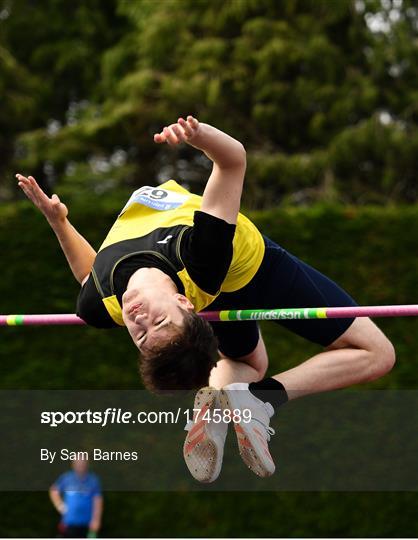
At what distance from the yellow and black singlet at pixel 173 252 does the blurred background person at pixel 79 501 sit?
3.31m

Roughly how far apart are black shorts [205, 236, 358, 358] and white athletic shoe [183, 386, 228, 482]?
0.38 meters

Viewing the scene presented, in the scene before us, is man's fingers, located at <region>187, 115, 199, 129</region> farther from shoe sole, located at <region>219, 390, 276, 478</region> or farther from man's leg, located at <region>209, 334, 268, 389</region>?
man's leg, located at <region>209, 334, 268, 389</region>

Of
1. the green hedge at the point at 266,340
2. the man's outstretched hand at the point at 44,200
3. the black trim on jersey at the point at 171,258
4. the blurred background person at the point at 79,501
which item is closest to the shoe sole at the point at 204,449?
the black trim on jersey at the point at 171,258

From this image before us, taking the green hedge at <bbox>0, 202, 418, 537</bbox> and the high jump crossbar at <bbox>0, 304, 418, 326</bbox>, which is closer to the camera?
the high jump crossbar at <bbox>0, 304, 418, 326</bbox>

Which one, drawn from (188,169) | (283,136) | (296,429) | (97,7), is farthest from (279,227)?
Answer: (97,7)

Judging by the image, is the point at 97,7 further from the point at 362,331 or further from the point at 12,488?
the point at 362,331

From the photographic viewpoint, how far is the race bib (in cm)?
411

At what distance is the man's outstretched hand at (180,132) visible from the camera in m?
3.37

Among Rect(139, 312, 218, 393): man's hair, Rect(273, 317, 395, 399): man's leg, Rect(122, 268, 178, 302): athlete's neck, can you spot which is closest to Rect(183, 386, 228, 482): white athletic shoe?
Rect(273, 317, 395, 399): man's leg

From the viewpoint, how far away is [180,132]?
11.2 ft

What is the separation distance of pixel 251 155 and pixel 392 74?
221 centimetres

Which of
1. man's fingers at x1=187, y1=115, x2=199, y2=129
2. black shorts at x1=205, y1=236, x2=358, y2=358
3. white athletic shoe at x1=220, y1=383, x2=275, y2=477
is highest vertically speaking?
man's fingers at x1=187, y1=115, x2=199, y2=129

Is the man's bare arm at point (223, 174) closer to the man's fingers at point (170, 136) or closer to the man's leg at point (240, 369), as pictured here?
the man's fingers at point (170, 136)

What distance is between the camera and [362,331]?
4230 millimetres
